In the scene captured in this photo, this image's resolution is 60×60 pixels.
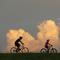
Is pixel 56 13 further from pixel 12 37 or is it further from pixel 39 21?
pixel 12 37

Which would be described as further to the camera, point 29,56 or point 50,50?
point 50,50

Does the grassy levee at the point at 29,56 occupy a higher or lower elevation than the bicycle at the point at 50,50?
lower

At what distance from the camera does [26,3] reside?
248cm

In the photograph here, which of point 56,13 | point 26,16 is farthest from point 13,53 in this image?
point 56,13

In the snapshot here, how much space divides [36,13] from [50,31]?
8.0 inches

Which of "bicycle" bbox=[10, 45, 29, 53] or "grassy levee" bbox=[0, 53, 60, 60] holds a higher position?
"bicycle" bbox=[10, 45, 29, 53]

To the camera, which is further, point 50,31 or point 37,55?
point 50,31

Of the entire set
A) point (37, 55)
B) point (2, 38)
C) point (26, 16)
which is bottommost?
point (37, 55)

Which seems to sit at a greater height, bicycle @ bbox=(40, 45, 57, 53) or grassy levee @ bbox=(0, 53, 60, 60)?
bicycle @ bbox=(40, 45, 57, 53)

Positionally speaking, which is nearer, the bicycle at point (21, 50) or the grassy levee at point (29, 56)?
the grassy levee at point (29, 56)

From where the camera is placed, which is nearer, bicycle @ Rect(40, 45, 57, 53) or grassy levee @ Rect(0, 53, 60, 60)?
grassy levee @ Rect(0, 53, 60, 60)

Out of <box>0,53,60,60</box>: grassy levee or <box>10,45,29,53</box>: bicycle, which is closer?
<box>0,53,60,60</box>: grassy levee

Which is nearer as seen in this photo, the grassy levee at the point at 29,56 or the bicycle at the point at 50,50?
the grassy levee at the point at 29,56

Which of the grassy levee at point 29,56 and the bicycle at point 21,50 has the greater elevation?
the bicycle at point 21,50
